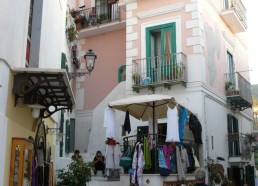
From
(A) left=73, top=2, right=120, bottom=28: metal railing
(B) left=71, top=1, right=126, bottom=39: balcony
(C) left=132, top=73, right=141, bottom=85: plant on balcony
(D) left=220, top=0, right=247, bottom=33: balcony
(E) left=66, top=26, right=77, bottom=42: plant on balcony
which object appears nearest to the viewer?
(C) left=132, top=73, right=141, bottom=85: plant on balcony

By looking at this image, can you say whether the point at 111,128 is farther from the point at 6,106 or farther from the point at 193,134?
the point at 6,106

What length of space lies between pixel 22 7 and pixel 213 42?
11.1 meters

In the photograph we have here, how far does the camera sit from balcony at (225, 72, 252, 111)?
1792cm

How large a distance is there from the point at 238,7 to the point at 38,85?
15.1 meters

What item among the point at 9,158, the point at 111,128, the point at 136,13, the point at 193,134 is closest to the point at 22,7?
the point at 9,158

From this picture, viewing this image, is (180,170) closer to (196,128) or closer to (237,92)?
(196,128)

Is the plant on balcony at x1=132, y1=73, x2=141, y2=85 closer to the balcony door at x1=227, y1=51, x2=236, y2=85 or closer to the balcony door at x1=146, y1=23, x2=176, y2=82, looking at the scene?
the balcony door at x1=146, y1=23, x2=176, y2=82

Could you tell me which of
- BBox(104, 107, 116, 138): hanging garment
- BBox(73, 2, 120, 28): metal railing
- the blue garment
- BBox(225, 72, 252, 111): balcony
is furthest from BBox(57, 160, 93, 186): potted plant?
BBox(73, 2, 120, 28): metal railing

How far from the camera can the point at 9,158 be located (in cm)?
700

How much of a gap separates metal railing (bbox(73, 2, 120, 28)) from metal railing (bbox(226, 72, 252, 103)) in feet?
20.6

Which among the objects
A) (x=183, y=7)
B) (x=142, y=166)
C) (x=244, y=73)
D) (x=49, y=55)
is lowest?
(x=142, y=166)

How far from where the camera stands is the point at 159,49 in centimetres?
1684

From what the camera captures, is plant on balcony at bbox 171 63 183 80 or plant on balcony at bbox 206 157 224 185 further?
plant on balcony at bbox 171 63 183 80

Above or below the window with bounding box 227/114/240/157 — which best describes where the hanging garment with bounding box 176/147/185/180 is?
below
